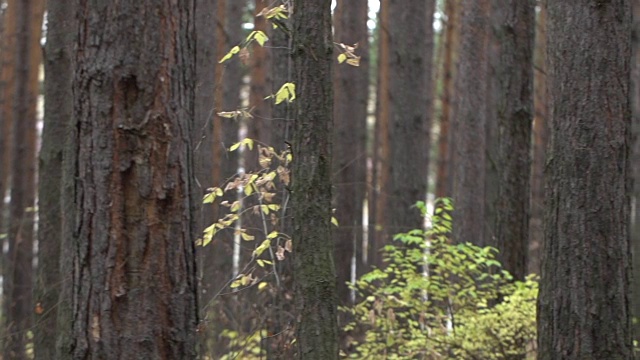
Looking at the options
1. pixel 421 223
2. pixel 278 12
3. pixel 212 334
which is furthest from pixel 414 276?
pixel 421 223

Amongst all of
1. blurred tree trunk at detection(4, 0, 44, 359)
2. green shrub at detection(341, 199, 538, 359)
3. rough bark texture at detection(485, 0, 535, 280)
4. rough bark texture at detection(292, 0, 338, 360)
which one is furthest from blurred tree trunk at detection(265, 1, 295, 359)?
blurred tree trunk at detection(4, 0, 44, 359)

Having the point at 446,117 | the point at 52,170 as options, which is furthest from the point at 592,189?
the point at 446,117

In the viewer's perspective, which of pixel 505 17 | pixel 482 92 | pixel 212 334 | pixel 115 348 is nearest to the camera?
pixel 115 348

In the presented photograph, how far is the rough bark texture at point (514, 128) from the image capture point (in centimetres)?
1141

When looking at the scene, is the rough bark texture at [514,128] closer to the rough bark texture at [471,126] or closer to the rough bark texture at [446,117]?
the rough bark texture at [471,126]

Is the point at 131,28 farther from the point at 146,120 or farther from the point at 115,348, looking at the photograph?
the point at 115,348

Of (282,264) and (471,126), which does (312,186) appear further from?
(471,126)

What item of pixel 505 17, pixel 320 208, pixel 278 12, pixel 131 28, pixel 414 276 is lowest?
pixel 414 276

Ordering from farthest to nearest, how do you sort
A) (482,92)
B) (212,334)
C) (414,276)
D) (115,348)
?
1. (482,92)
2. (212,334)
3. (414,276)
4. (115,348)

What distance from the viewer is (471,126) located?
13875 mm

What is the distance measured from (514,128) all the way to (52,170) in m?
5.54

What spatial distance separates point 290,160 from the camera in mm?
7164

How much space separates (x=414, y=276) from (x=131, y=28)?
17.5 ft

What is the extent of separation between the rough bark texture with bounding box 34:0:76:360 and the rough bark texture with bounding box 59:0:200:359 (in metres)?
4.93
